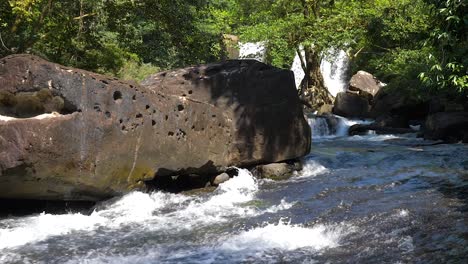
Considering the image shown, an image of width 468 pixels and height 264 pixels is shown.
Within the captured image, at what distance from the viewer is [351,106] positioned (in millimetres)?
24703

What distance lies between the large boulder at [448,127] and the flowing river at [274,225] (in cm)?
514

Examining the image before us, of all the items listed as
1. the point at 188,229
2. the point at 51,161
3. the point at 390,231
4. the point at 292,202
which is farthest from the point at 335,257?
the point at 51,161

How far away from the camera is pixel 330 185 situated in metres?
10.0

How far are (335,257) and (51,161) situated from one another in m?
4.42

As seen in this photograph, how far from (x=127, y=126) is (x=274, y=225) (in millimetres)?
3125

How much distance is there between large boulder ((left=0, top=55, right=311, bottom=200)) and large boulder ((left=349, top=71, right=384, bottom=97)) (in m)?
15.0

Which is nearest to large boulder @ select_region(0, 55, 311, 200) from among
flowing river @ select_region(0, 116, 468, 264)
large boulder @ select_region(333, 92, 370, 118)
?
flowing river @ select_region(0, 116, 468, 264)

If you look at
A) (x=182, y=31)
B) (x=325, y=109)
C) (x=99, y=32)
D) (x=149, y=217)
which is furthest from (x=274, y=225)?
(x=325, y=109)

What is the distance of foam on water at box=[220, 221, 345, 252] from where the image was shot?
20.3ft

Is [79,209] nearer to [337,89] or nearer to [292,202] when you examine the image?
[292,202]

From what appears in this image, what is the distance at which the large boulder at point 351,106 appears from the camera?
2456cm

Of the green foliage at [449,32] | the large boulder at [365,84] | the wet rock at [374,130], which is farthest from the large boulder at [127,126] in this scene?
the large boulder at [365,84]

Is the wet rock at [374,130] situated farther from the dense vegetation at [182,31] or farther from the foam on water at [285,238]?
the foam on water at [285,238]

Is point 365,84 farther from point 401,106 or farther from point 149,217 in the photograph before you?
point 149,217
